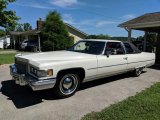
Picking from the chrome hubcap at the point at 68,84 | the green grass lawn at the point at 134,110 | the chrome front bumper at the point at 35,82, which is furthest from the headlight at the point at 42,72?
the green grass lawn at the point at 134,110

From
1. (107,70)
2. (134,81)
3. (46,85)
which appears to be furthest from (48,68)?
(134,81)

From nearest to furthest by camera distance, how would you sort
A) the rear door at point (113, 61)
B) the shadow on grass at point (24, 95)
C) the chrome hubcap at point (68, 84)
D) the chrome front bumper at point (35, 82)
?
the chrome front bumper at point (35, 82)
the shadow on grass at point (24, 95)
the chrome hubcap at point (68, 84)
the rear door at point (113, 61)

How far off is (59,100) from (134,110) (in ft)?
6.55

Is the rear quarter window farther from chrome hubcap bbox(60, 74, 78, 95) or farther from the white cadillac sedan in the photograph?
chrome hubcap bbox(60, 74, 78, 95)

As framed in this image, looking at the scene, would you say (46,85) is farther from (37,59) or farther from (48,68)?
(37,59)

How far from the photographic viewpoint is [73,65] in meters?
5.34

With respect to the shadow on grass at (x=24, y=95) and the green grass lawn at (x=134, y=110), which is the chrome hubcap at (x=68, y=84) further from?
the green grass lawn at (x=134, y=110)

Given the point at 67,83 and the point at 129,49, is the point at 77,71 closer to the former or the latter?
the point at 67,83

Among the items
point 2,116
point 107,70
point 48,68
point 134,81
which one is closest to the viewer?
point 2,116

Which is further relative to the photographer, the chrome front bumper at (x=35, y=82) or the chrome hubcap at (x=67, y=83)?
the chrome hubcap at (x=67, y=83)

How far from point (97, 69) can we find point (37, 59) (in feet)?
6.54

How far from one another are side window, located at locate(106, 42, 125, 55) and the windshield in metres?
0.29

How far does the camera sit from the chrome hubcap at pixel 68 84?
5316 mm

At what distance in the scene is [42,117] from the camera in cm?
420
